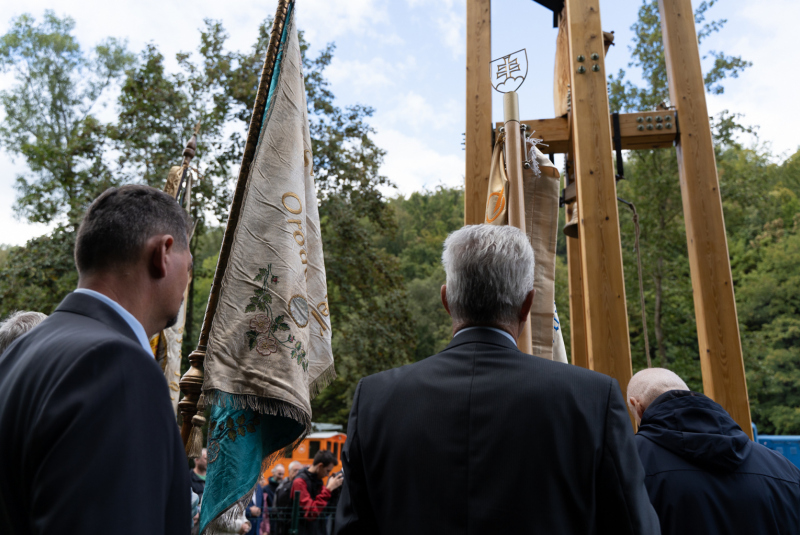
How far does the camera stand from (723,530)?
1.88 metres

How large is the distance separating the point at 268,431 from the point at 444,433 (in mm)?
937

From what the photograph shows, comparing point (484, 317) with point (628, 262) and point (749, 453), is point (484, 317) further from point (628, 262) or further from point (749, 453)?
point (628, 262)

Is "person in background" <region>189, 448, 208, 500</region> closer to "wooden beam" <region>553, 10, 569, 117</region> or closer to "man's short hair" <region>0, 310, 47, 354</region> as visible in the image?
"man's short hair" <region>0, 310, 47, 354</region>

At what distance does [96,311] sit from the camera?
1.07 metres

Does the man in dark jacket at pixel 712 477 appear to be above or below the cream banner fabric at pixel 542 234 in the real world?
below

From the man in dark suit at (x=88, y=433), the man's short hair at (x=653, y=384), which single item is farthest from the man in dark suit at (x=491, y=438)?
the man's short hair at (x=653, y=384)

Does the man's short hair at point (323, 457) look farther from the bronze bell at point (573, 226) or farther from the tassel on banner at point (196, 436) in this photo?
the tassel on banner at point (196, 436)

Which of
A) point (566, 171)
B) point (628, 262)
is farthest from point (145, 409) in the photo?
point (628, 262)

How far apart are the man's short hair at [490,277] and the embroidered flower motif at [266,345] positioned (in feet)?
2.52

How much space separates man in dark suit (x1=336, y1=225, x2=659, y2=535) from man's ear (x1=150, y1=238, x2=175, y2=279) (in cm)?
58

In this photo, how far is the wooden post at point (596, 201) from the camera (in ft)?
10.7

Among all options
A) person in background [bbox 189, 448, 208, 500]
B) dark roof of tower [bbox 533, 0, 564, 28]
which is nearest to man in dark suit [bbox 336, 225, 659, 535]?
dark roof of tower [bbox 533, 0, 564, 28]

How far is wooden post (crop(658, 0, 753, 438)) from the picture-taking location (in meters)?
3.25

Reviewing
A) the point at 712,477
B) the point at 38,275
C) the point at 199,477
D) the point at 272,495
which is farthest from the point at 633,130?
the point at 38,275
